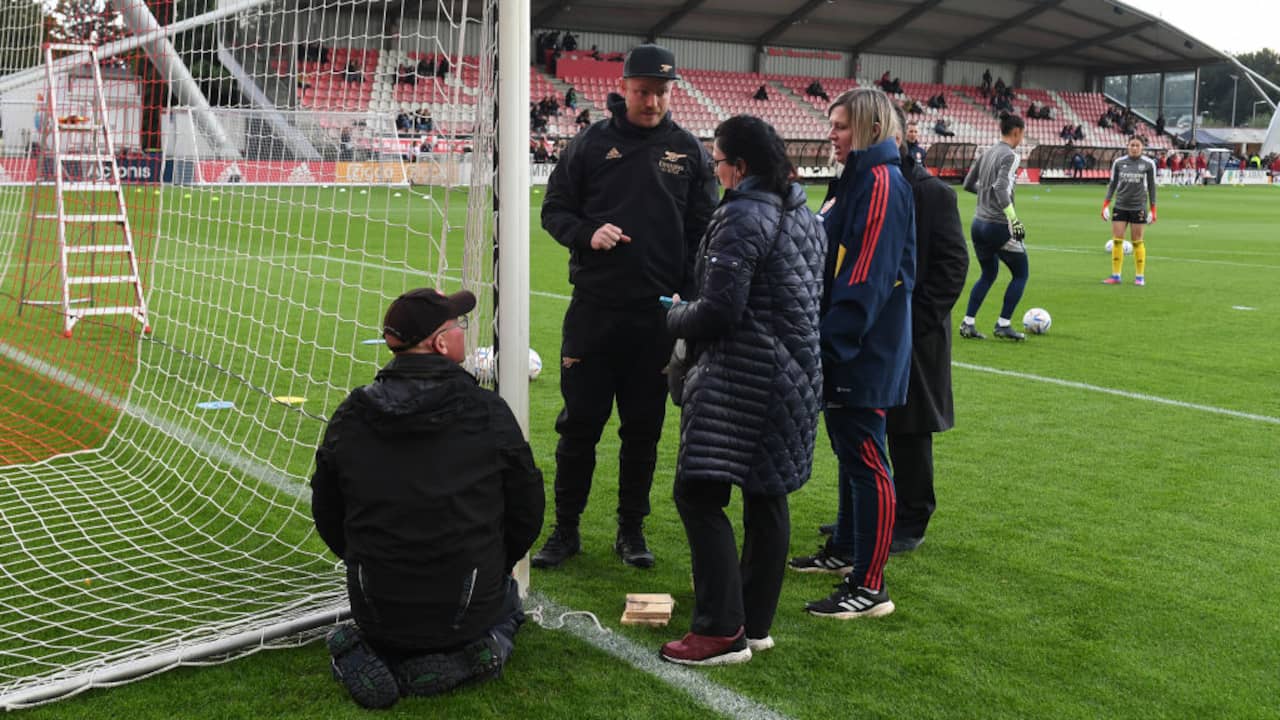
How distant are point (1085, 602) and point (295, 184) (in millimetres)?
6038

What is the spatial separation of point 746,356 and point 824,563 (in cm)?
144

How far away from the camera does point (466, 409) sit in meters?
3.29

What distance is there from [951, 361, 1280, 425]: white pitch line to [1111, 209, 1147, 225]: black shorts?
6.27 metres

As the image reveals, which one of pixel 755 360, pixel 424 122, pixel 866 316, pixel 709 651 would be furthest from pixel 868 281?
pixel 424 122

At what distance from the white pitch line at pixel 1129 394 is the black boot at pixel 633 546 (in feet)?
15.0

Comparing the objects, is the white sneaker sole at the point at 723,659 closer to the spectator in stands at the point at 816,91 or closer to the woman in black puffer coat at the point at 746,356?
the woman in black puffer coat at the point at 746,356

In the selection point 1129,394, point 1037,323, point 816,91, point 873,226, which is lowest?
point 1129,394

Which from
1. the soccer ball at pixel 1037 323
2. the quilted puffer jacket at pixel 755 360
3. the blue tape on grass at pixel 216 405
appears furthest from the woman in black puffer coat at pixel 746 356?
the soccer ball at pixel 1037 323

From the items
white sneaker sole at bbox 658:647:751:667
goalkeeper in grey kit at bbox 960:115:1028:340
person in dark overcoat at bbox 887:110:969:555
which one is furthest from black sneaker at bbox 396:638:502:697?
goalkeeper in grey kit at bbox 960:115:1028:340

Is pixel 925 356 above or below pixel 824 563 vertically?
above

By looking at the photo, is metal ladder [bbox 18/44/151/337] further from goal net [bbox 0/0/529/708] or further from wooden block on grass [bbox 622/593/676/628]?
wooden block on grass [bbox 622/593/676/628]

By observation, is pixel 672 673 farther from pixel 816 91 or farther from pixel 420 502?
pixel 816 91

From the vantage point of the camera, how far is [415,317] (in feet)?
10.7

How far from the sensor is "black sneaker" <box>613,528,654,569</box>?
14.9 ft
